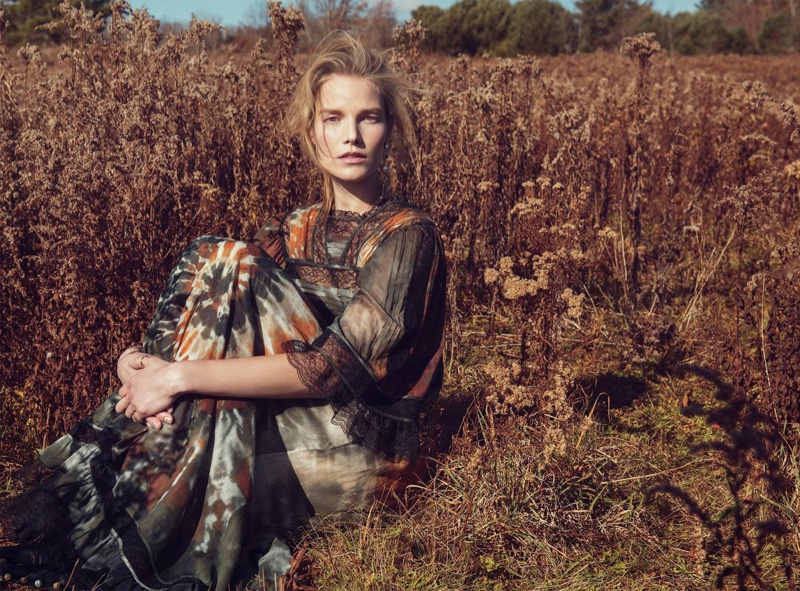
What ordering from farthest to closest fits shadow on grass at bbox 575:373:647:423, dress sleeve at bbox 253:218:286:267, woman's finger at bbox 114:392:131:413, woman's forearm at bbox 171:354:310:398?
shadow on grass at bbox 575:373:647:423
dress sleeve at bbox 253:218:286:267
woman's finger at bbox 114:392:131:413
woman's forearm at bbox 171:354:310:398

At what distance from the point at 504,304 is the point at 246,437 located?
80.1 inches

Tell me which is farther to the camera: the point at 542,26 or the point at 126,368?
the point at 542,26

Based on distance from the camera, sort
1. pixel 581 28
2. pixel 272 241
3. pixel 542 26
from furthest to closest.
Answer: pixel 581 28
pixel 542 26
pixel 272 241

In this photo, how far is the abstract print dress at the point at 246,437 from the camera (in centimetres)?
220

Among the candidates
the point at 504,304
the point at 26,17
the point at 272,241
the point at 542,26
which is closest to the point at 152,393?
the point at 272,241

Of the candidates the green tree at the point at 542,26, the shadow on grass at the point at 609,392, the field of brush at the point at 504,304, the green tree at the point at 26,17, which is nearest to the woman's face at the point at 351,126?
the field of brush at the point at 504,304

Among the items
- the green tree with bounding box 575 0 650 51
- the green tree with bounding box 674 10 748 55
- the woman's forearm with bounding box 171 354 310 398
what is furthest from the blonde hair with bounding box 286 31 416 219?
the green tree with bounding box 575 0 650 51

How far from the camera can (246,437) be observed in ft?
7.27

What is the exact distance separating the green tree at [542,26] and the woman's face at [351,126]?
2658cm

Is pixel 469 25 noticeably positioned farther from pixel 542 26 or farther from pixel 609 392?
pixel 609 392

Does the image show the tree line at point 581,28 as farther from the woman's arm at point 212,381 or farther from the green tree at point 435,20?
the woman's arm at point 212,381

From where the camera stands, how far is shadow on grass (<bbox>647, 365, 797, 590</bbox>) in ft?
5.15

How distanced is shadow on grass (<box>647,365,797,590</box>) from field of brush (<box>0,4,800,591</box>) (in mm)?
12

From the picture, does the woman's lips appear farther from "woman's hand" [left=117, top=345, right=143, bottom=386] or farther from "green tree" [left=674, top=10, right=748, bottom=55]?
"green tree" [left=674, top=10, right=748, bottom=55]
